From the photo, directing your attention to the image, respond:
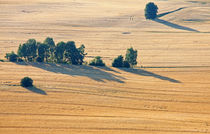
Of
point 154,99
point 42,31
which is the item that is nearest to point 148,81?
point 154,99

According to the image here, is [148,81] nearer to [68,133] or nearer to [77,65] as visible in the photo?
[77,65]

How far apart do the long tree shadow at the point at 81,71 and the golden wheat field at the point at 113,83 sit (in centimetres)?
18

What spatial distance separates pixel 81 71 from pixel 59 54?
7.52m

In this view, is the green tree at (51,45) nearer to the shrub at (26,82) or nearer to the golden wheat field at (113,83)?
the golden wheat field at (113,83)

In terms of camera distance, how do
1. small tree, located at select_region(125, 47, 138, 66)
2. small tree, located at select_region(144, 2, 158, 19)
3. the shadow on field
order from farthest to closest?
small tree, located at select_region(144, 2, 158, 19) < small tree, located at select_region(125, 47, 138, 66) < the shadow on field

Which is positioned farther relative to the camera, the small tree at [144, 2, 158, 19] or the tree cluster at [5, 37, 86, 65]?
the small tree at [144, 2, 158, 19]

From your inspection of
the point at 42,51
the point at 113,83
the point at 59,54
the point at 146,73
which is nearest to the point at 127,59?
the point at 146,73

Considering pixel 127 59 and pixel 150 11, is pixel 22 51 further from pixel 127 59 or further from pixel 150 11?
pixel 150 11

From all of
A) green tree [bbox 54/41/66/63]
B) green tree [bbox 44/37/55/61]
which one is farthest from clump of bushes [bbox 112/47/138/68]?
green tree [bbox 44/37/55/61]

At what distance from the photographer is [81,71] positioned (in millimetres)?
60656

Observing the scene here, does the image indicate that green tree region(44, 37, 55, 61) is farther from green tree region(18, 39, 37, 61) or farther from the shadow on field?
the shadow on field

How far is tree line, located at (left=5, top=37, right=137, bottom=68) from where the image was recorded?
64.4 metres

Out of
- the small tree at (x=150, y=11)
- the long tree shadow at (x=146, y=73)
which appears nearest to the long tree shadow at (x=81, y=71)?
the long tree shadow at (x=146, y=73)

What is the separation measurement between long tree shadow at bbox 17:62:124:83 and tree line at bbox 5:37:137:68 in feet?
6.70
